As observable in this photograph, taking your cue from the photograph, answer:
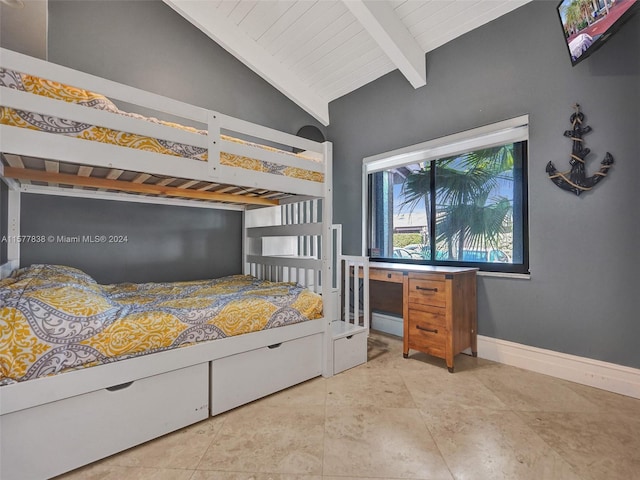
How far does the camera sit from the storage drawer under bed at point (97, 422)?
1102mm

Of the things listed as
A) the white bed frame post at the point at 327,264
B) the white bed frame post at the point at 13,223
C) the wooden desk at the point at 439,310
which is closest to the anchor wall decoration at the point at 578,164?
the wooden desk at the point at 439,310

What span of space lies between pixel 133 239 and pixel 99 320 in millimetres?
1403

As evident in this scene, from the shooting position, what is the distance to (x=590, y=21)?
1717 millimetres

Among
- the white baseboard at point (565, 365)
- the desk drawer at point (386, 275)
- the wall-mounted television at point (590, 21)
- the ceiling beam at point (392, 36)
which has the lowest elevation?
the white baseboard at point (565, 365)

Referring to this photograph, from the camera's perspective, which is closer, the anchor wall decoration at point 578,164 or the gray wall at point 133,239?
the anchor wall decoration at point 578,164

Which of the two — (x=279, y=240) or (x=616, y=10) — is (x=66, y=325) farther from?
(x=616, y=10)

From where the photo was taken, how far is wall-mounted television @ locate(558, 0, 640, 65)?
5.02 feet

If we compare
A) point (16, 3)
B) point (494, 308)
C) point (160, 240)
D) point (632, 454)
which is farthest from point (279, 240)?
point (632, 454)

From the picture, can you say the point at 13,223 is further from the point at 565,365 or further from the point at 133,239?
the point at 565,365

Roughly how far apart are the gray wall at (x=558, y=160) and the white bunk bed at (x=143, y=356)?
130cm

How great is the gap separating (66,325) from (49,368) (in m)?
0.16

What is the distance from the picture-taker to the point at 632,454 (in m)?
1.31

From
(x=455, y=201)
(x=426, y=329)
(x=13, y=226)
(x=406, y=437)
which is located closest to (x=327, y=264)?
(x=426, y=329)

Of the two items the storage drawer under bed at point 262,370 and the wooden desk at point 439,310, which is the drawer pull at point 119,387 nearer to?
the storage drawer under bed at point 262,370
